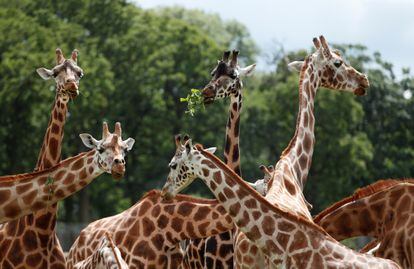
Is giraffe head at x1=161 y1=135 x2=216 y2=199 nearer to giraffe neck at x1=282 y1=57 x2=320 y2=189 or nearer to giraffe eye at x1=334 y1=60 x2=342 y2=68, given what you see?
giraffe neck at x1=282 y1=57 x2=320 y2=189

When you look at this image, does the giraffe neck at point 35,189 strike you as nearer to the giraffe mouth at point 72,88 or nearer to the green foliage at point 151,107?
the giraffe mouth at point 72,88

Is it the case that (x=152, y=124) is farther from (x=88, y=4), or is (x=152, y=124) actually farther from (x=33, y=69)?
(x=33, y=69)

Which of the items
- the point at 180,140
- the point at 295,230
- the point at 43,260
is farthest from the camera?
the point at 43,260

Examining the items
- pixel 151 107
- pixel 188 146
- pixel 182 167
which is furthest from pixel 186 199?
pixel 151 107

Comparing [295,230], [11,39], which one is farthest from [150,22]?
[295,230]

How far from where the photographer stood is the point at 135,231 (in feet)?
53.3

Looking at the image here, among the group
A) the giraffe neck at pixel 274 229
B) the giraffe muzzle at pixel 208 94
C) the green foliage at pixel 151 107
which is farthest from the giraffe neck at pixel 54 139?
the green foliage at pixel 151 107

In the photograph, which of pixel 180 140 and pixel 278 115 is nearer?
pixel 180 140

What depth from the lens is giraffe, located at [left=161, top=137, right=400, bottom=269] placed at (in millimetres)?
12047

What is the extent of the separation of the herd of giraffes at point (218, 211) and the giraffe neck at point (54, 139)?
13mm

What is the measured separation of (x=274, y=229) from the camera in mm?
12305

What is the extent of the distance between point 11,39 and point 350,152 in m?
14.2

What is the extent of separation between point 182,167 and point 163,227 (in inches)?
111

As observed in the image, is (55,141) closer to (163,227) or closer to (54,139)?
(54,139)
